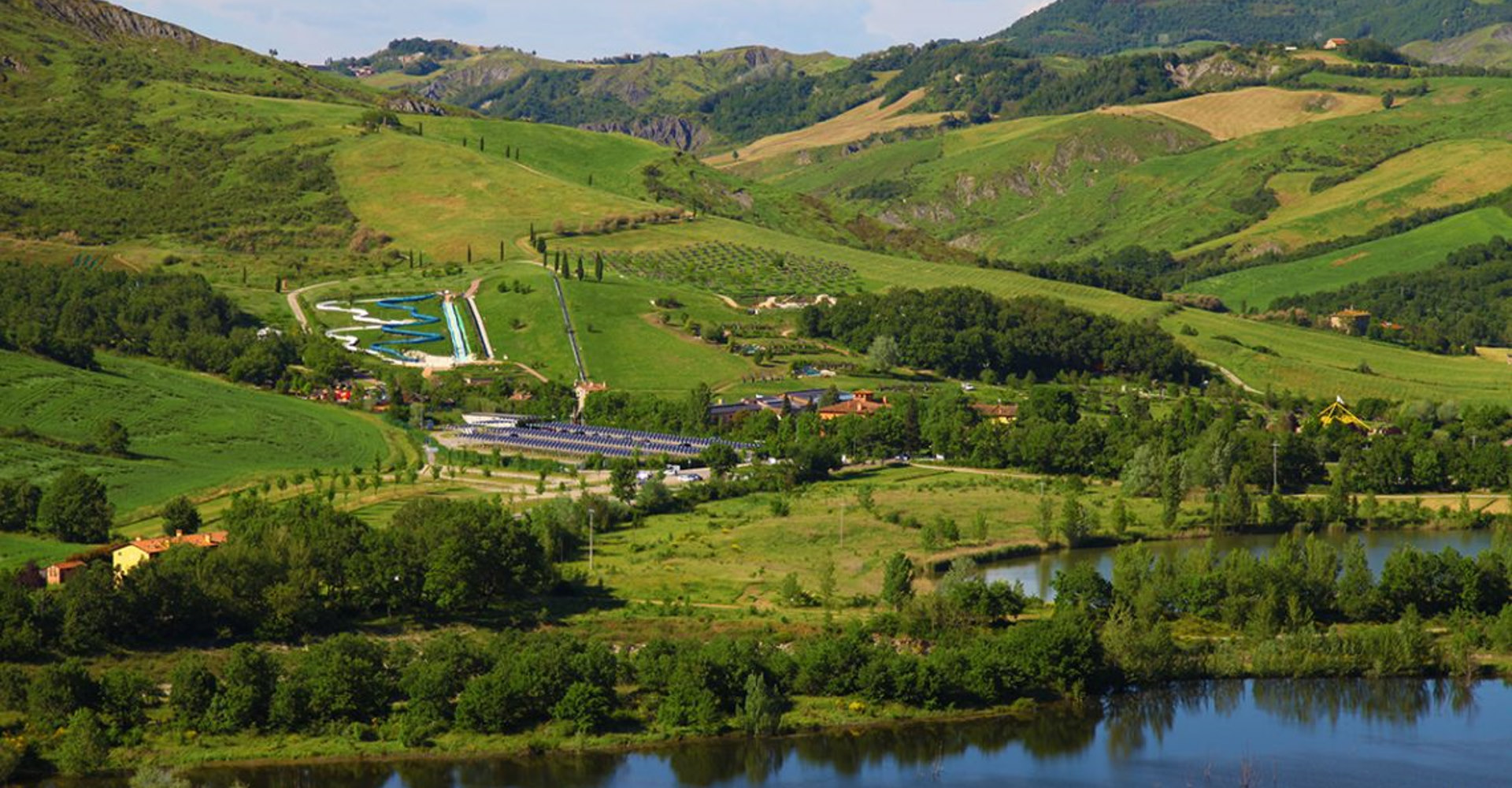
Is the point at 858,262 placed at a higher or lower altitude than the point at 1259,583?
higher

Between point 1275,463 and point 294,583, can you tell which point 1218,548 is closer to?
point 1275,463

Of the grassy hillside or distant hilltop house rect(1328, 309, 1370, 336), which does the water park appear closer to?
the grassy hillside

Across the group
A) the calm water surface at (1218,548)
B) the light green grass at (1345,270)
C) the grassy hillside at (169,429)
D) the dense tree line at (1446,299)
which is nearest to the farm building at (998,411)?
the calm water surface at (1218,548)

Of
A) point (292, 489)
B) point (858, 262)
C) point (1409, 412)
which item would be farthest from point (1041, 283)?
point (292, 489)

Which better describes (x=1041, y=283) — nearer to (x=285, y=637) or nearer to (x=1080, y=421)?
(x=1080, y=421)

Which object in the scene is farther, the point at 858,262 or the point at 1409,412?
the point at 858,262

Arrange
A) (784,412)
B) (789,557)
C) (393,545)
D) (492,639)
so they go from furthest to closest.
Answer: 1. (784,412)
2. (789,557)
3. (393,545)
4. (492,639)

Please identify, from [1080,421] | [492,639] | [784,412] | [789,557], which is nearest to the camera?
[492,639]
